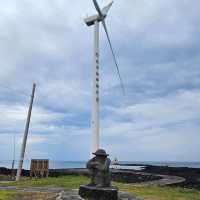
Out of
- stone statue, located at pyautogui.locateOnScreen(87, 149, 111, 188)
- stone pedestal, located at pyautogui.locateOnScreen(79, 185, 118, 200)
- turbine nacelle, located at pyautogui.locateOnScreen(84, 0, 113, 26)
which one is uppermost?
turbine nacelle, located at pyautogui.locateOnScreen(84, 0, 113, 26)

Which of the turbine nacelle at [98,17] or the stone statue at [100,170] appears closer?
the stone statue at [100,170]

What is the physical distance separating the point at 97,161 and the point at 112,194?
1957 mm

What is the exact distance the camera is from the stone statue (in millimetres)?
16969

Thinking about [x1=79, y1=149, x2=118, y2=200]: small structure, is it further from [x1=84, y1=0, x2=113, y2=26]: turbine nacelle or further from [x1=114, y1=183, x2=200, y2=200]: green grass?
[x1=84, y1=0, x2=113, y2=26]: turbine nacelle

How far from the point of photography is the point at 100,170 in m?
17.1

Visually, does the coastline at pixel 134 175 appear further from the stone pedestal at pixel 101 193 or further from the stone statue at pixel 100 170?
the stone pedestal at pixel 101 193

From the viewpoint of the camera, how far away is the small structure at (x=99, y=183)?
1611cm

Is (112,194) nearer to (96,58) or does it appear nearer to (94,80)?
(94,80)

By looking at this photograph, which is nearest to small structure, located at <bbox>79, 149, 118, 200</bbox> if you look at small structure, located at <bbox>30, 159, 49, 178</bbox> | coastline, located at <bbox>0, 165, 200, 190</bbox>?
coastline, located at <bbox>0, 165, 200, 190</bbox>

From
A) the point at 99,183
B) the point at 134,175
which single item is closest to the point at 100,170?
the point at 99,183

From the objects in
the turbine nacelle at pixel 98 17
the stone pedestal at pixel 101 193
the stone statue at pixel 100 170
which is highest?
the turbine nacelle at pixel 98 17

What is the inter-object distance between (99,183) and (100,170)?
62cm

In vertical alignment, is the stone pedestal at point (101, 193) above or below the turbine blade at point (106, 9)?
below

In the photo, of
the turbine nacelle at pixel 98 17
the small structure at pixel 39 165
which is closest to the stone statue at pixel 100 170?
the turbine nacelle at pixel 98 17
